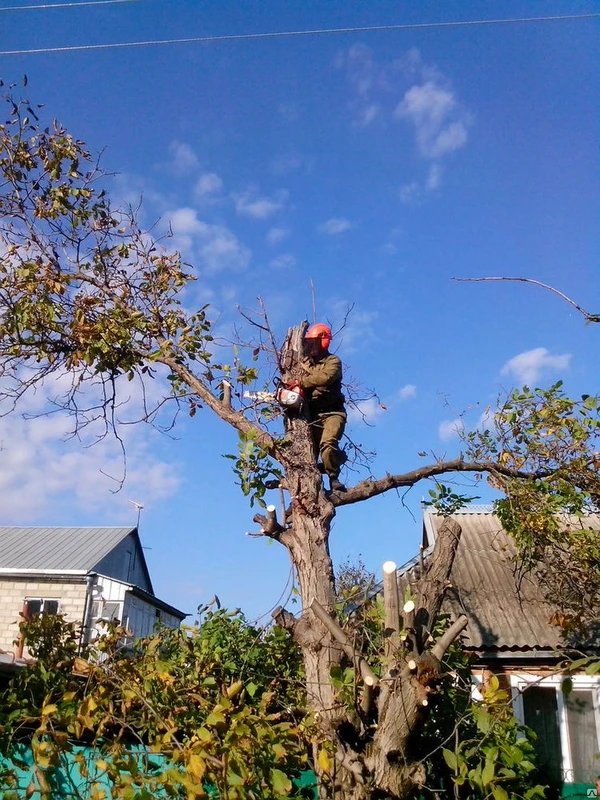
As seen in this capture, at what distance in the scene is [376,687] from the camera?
3.71 m

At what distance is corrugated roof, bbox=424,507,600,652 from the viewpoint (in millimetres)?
8547

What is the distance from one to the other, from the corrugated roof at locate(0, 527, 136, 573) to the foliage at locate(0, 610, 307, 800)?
43.4 feet

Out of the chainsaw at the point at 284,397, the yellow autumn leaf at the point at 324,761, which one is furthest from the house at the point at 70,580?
the yellow autumn leaf at the point at 324,761

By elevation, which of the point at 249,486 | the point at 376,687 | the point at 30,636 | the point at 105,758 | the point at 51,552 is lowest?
the point at 105,758

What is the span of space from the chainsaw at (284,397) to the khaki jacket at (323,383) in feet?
0.41

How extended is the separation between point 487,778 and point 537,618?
6.61 metres

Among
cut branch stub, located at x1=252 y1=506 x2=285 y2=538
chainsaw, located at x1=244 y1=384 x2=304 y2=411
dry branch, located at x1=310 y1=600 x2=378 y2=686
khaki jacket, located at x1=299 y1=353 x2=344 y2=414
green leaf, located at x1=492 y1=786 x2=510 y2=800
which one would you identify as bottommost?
green leaf, located at x1=492 y1=786 x2=510 y2=800

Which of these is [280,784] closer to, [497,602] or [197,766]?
[197,766]

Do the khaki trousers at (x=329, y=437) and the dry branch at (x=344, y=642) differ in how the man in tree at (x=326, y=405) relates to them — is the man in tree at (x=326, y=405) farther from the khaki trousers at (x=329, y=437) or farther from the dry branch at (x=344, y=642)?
the dry branch at (x=344, y=642)

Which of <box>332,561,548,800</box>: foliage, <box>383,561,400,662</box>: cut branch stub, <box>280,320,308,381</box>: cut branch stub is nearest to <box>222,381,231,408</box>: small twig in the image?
<box>280,320,308,381</box>: cut branch stub

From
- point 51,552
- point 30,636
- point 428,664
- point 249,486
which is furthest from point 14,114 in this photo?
point 51,552

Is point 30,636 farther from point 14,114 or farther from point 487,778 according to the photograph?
point 14,114

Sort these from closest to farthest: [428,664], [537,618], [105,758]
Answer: [428,664]
[105,758]
[537,618]

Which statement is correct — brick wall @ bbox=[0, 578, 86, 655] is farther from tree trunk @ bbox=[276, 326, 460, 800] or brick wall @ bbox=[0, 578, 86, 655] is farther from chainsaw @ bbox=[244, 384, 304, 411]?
tree trunk @ bbox=[276, 326, 460, 800]
